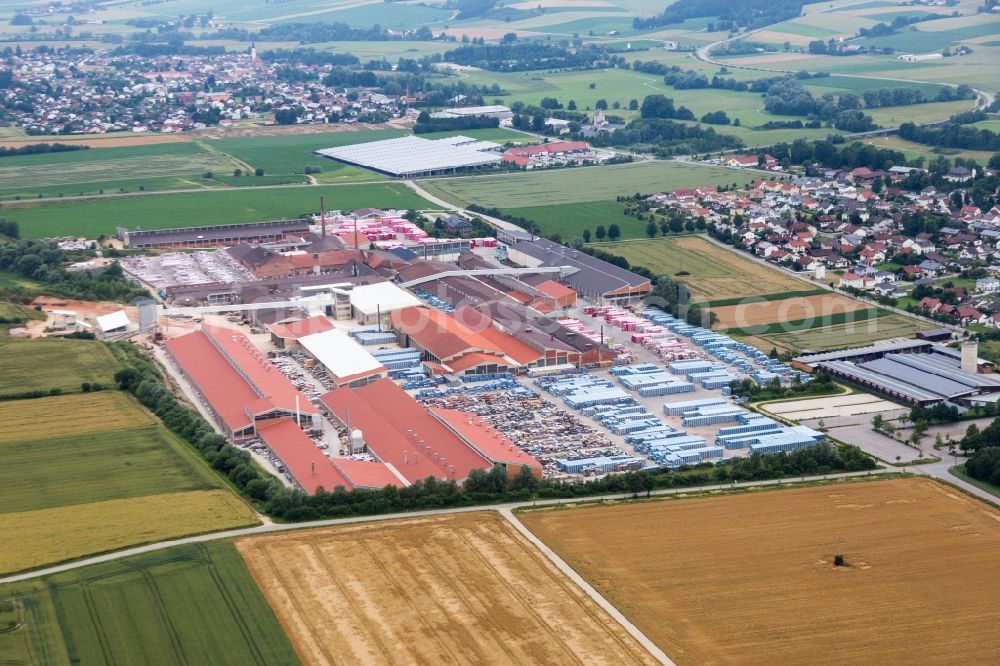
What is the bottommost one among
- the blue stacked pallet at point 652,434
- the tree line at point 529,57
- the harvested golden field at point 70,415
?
the blue stacked pallet at point 652,434

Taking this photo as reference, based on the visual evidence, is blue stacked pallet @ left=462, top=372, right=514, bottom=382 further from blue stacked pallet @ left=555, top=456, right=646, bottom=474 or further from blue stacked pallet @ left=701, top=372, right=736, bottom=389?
blue stacked pallet @ left=555, top=456, right=646, bottom=474

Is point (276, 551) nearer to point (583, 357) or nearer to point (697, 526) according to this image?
point (697, 526)

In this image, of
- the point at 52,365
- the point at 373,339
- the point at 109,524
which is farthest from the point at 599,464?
the point at 52,365

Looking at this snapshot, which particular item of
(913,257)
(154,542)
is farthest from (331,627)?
(913,257)

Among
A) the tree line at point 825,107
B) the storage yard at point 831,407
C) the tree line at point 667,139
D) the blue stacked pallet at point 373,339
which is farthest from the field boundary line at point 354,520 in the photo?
the tree line at point 825,107

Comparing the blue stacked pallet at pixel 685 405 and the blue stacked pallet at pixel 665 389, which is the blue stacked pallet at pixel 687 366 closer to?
the blue stacked pallet at pixel 665 389

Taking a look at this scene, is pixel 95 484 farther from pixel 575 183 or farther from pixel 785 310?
pixel 575 183
